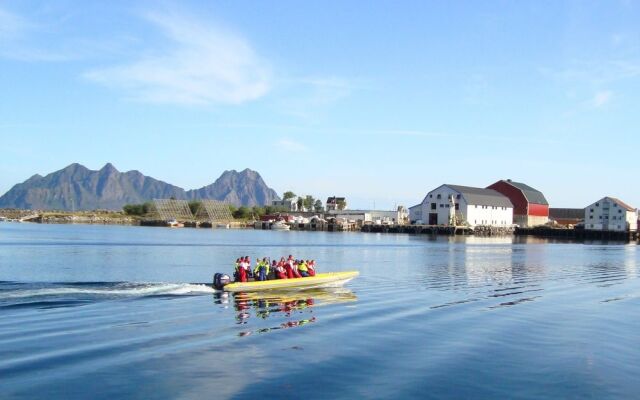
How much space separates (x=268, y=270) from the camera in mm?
38281

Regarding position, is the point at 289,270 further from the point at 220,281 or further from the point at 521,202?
the point at 521,202

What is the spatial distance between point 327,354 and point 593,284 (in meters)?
31.4

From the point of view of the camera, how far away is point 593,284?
46.0m

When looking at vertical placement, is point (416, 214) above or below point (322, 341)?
above

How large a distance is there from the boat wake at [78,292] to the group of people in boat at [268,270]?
2.12 meters

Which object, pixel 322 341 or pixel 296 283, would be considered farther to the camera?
pixel 296 283

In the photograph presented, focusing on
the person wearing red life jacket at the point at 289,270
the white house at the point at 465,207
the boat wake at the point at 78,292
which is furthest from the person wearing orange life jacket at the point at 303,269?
the white house at the point at 465,207

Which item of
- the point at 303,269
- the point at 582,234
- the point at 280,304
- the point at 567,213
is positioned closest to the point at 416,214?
the point at 582,234

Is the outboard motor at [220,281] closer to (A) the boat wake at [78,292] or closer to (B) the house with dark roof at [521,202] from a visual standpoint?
(A) the boat wake at [78,292]

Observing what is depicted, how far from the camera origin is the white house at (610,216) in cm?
14375

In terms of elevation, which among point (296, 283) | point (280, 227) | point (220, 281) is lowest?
point (296, 283)

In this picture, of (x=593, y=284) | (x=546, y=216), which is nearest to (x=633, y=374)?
(x=593, y=284)

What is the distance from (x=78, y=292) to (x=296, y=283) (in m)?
12.6

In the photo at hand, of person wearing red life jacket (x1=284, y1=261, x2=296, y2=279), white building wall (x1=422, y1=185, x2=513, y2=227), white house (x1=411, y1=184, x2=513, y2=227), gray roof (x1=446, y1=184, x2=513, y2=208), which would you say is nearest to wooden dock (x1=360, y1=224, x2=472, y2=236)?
white house (x1=411, y1=184, x2=513, y2=227)
